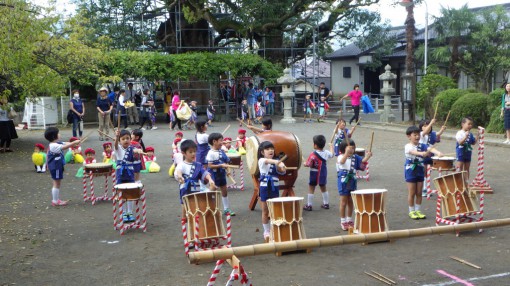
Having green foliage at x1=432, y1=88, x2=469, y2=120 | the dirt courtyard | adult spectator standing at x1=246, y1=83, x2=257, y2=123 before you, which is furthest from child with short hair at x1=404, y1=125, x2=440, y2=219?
adult spectator standing at x1=246, y1=83, x2=257, y2=123

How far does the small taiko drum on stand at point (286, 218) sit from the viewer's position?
305 inches

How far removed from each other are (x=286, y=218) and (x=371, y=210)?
50.2 inches

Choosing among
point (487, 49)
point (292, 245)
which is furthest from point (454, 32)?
point (292, 245)

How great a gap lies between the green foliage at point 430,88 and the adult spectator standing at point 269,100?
8.36 meters

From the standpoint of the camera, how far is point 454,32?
93.5ft

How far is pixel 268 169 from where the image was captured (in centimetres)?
850

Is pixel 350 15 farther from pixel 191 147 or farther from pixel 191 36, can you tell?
pixel 191 147

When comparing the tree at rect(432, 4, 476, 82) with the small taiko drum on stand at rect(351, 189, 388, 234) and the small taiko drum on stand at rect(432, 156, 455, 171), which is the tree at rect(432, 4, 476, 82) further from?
the small taiko drum on stand at rect(351, 189, 388, 234)

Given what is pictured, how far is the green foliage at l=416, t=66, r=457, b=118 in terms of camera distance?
24938mm

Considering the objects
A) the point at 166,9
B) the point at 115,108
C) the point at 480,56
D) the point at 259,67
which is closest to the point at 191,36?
the point at 166,9

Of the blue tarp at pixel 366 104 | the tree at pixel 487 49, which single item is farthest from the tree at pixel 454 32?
the blue tarp at pixel 366 104

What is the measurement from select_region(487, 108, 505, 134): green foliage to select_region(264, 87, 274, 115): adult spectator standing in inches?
504

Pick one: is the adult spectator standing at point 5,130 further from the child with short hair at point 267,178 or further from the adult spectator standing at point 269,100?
the adult spectator standing at point 269,100

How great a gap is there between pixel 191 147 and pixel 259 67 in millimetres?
22737
